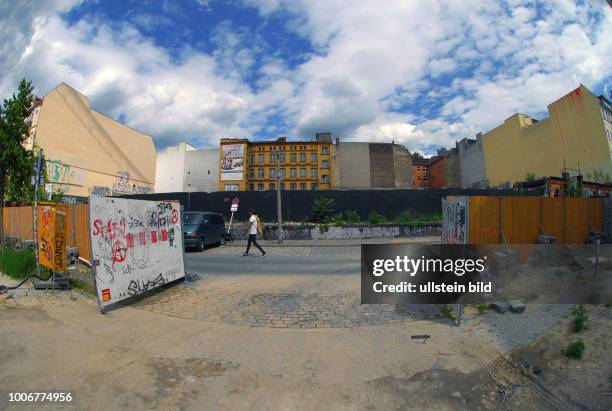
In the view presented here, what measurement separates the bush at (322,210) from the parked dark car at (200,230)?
6735 mm

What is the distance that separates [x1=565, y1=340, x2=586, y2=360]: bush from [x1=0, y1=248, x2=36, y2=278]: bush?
37.0ft

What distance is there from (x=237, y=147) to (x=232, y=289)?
6143 centimetres

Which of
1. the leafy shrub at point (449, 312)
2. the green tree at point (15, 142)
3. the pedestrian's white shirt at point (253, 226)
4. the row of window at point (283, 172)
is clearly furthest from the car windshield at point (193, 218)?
the row of window at point (283, 172)

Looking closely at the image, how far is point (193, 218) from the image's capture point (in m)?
15.2

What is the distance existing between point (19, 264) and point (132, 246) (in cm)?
478

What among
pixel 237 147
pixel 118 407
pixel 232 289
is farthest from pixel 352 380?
pixel 237 147

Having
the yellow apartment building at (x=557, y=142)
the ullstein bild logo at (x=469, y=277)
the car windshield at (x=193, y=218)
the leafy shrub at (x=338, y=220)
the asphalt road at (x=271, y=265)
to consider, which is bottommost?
the asphalt road at (x=271, y=265)

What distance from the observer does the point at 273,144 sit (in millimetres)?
69562

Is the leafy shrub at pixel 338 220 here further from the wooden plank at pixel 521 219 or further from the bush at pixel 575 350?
the bush at pixel 575 350

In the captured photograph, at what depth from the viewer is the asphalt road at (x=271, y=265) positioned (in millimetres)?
9562

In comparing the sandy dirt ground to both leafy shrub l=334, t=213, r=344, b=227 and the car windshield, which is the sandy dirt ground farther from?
leafy shrub l=334, t=213, r=344, b=227

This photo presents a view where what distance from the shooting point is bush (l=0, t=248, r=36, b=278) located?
8.53 metres

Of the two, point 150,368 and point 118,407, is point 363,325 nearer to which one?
point 150,368

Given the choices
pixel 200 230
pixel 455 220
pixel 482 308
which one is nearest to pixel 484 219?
pixel 455 220
